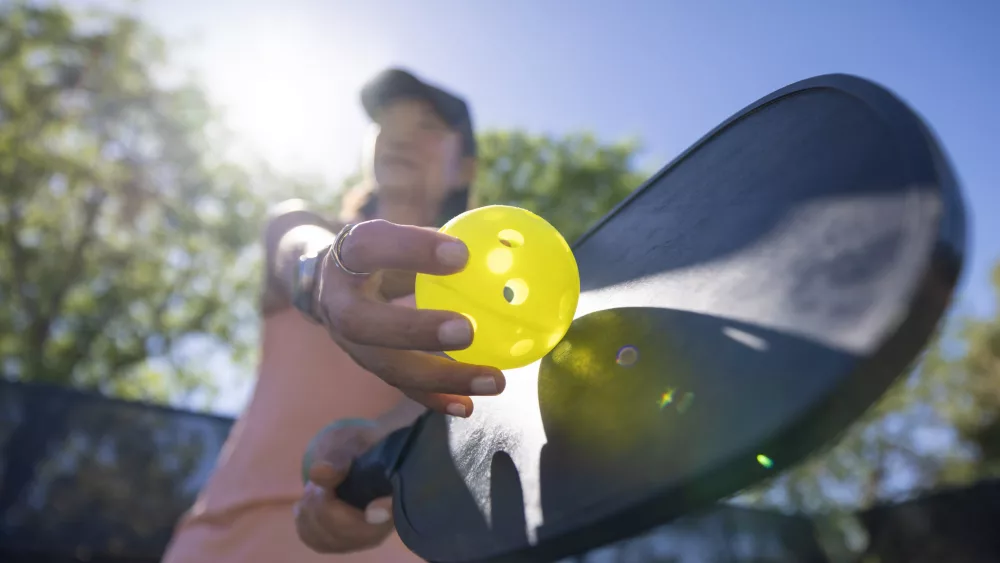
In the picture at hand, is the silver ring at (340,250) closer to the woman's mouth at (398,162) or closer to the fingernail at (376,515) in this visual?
the fingernail at (376,515)

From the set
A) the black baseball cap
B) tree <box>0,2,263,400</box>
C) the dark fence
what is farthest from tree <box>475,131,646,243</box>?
the black baseball cap

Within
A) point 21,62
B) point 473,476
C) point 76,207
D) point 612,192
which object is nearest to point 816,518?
point 612,192

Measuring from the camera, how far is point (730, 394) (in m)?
0.85

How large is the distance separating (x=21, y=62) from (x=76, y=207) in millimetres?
3818

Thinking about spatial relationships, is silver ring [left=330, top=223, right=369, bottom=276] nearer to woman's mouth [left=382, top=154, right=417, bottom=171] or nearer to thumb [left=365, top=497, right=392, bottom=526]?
thumb [left=365, top=497, right=392, bottom=526]

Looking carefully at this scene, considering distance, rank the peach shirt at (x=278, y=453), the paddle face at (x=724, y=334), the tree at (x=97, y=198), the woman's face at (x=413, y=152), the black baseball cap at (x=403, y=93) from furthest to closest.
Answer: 1. the tree at (x=97, y=198)
2. the black baseball cap at (x=403, y=93)
3. the woman's face at (x=413, y=152)
4. the peach shirt at (x=278, y=453)
5. the paddle face at (x=724, y=334)

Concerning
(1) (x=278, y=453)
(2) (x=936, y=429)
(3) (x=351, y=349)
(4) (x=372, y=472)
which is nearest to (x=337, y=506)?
(4) (x=372, y=472)

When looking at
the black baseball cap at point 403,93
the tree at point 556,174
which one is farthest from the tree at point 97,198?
the black baseball cap at point 403,93

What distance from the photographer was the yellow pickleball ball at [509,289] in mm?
1189

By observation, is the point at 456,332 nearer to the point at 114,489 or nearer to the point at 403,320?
the point at 403,320

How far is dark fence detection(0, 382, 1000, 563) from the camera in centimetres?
828

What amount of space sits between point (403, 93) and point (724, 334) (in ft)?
6.90

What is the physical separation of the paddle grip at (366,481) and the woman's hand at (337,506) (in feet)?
0.06

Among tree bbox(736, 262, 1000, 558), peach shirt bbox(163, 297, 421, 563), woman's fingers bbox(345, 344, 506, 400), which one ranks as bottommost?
tree bbox(736, 262, 1000, 558)
